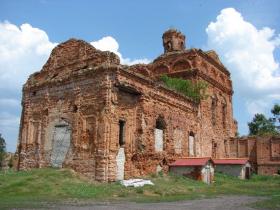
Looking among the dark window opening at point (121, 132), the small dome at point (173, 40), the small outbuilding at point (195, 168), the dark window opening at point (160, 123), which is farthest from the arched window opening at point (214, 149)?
the dark window opening at point (121, 132)

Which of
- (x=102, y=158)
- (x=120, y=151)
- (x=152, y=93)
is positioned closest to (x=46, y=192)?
(x=102, y=158)

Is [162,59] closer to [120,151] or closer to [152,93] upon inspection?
[152,93]

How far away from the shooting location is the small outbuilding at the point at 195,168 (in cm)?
2020

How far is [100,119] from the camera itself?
1767 centimetres

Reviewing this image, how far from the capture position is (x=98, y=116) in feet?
58.4

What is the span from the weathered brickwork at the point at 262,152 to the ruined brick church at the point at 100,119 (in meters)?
6.66

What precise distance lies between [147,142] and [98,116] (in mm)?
3364

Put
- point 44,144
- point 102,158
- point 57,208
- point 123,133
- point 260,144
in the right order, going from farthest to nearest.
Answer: point 260,144, point 44,144, point 123,133, point 102,158, point 57,208


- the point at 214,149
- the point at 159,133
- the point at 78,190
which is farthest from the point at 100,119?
the point at 214,149

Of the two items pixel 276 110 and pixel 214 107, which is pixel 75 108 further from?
pixel 276 110

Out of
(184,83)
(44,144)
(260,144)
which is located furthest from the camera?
(260,144)

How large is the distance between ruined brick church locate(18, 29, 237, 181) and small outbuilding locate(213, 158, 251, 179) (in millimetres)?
1640

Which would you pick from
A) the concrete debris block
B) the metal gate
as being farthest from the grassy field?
the metal gate

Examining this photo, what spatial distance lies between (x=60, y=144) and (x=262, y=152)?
1752 centimetres
